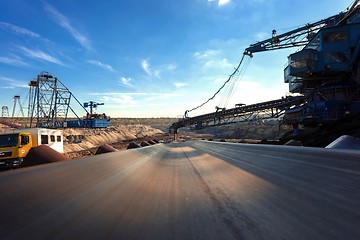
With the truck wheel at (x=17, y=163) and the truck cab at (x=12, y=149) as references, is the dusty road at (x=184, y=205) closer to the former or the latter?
the truck wheel at (x=17, y=163)

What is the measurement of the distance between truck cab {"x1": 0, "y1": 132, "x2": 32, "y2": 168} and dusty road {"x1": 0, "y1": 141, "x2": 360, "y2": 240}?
44.6ft

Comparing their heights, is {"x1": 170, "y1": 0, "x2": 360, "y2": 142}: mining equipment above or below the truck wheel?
above

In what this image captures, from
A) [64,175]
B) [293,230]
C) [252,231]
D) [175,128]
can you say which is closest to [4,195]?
[64,175]

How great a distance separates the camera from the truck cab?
1314 centimetres

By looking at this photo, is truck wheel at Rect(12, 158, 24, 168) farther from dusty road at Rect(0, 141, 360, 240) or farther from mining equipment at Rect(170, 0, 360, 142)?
mining equipment at Rect(170, 0, 360, 142)

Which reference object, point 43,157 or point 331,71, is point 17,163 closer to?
point 43,157

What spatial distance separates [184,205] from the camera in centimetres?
238

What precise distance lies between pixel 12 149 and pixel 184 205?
50.6ft

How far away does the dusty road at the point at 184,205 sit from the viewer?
5.16 feet

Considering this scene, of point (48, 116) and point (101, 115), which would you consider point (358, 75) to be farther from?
point (48, 116)

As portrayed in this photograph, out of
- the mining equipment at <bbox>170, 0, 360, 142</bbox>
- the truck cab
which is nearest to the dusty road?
the truck cab

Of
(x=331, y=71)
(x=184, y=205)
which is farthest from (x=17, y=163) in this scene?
(x=331, y=71)

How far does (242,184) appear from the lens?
3.23 meters

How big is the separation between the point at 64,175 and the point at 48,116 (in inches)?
2664
